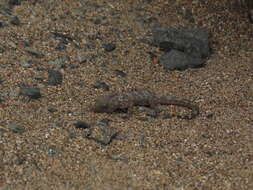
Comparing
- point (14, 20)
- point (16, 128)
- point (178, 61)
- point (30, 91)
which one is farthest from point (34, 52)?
point (178, 61)

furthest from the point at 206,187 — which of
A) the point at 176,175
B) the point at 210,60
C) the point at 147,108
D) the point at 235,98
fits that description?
the point at 210,60

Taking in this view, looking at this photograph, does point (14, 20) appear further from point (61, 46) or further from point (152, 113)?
point (152, 113)

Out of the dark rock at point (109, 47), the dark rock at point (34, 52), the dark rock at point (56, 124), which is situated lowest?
→ the dark rock at point (56, 124)

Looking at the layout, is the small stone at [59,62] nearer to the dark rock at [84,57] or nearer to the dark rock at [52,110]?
the dark rock at [84,57]

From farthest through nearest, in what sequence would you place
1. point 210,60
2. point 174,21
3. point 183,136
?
point 174,21, point 210,60, point 183,136

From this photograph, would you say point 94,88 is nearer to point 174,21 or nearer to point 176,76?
point 176,76

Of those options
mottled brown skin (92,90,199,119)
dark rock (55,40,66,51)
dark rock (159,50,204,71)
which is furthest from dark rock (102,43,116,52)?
mottled brown skin (92,90,199,119)

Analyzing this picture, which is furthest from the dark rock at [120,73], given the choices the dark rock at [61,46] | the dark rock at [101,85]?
the dark rock at [61,46]
